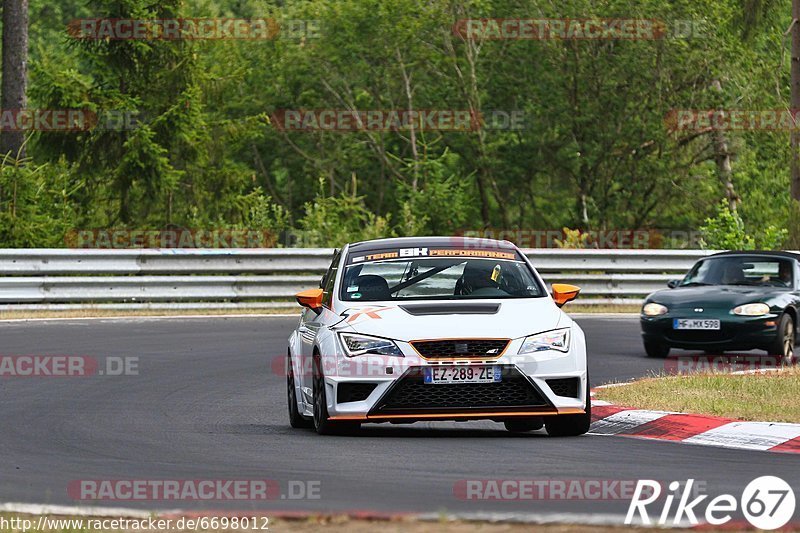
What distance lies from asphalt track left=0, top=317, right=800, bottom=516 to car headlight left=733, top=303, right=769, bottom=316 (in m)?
2.46

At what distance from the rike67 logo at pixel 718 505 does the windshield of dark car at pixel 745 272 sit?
11320 millimetres

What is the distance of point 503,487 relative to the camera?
8.31 metres

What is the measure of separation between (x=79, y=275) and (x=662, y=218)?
76.5 ft

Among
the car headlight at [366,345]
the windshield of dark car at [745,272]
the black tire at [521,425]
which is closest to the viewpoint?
the car headlight at [366,345]

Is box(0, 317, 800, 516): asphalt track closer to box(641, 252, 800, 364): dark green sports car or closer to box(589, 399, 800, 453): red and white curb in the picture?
box(589, 399, 800, 453): red and white curb

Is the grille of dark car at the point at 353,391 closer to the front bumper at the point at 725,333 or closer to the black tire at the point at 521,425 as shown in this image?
the black tire at the point at 521,425

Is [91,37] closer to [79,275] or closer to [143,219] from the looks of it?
[143,219]

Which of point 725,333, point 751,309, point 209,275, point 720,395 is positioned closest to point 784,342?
point 751,309

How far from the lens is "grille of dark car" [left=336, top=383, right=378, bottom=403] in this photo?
10.8 metres

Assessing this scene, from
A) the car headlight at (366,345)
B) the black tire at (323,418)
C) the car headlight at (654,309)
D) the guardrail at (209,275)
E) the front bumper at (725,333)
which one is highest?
the car headlight at (366,345)

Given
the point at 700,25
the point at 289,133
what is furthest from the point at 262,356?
the point at 289,133

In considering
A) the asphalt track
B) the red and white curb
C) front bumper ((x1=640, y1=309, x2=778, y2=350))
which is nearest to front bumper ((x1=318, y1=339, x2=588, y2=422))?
the asphalt track

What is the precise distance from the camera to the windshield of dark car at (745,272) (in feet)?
64.2

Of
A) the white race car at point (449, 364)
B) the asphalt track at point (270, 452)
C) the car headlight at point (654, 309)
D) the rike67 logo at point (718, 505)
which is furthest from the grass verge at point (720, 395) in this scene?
the rike67 logo at point (718, 505)
